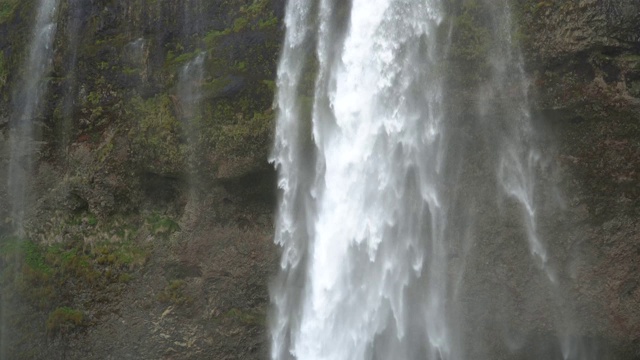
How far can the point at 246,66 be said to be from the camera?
45.3 feet

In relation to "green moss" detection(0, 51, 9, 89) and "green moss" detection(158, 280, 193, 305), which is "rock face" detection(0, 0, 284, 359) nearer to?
"green moss" detection(158, 280, 193, 305)

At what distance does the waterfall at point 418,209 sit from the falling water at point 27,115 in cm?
665

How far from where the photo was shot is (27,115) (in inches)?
598

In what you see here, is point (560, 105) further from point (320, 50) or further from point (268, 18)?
point (268, 18)

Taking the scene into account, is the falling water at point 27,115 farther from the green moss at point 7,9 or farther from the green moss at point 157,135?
the green moss at point 157,135

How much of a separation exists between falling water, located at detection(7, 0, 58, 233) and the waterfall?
665cm

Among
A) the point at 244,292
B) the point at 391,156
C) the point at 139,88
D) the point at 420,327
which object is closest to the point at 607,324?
the point at 420,327

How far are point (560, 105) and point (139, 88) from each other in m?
8.66

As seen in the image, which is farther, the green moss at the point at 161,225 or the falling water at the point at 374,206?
the green moss at the point at 161,225

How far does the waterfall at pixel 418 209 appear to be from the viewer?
12.1 meters

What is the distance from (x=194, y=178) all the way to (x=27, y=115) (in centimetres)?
451

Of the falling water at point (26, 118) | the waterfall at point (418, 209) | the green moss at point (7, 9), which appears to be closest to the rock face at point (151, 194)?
the falling water at point (26, 118)

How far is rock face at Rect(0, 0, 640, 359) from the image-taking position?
1165cm

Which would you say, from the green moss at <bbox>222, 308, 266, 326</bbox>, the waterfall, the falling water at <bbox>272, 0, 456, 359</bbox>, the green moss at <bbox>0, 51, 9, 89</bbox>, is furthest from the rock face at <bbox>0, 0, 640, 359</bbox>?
the falling water at <bbox>272, 0, 456, 359</bbox>
